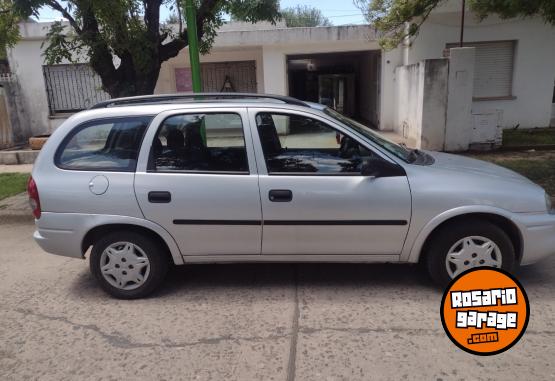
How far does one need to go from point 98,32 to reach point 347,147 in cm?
446

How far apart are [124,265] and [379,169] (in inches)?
90.5

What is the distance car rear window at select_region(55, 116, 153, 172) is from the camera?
3.80 metres

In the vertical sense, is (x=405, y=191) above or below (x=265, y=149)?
below

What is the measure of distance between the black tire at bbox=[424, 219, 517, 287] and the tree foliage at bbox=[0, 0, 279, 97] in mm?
4576

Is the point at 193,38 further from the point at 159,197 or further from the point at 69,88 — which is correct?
the point at 69,88

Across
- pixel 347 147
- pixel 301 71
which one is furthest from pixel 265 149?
pixel 301 71

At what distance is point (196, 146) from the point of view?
387 cm

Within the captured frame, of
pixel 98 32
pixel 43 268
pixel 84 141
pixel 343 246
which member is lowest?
pixel 43 268

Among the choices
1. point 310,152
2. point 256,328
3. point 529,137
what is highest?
point 310,152

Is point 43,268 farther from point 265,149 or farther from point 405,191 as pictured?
point 405,191

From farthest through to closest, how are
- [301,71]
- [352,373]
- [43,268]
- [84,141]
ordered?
[301,71], [43,268], [84,141], [352,373]

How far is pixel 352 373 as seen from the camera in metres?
2.80

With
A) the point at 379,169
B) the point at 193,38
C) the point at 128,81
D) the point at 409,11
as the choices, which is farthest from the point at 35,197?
the point at 409,11

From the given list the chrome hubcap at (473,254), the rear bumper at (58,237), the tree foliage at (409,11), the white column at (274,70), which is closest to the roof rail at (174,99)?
the rear bumper at (58,237)
